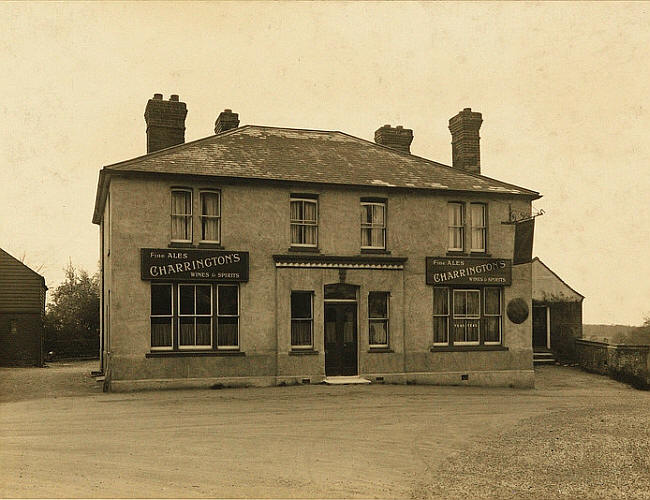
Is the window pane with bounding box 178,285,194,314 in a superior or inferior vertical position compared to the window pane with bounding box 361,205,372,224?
inferior

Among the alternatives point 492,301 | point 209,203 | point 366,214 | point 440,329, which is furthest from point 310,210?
point 492,301

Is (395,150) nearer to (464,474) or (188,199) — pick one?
(188,199)

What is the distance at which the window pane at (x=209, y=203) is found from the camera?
2331cm

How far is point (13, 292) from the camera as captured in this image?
119ft

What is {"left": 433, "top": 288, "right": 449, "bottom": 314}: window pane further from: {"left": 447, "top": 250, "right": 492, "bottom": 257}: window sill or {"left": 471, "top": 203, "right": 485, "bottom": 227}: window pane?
{"left": 471, "top": 203, "right": 485, "bottom": 227}: window pane

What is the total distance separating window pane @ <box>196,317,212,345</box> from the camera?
2283cm

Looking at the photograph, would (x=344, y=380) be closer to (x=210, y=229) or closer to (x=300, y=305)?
(x=300, y=305)

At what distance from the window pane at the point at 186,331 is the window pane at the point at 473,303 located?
9239 millimetres

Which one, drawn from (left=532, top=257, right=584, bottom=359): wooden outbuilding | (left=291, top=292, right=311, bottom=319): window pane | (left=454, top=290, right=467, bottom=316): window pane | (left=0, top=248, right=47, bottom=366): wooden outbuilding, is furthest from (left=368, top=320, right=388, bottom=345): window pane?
(left=0, top=248, right=47, bottom=366): wooden outbuilding

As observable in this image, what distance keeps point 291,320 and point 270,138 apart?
646cm

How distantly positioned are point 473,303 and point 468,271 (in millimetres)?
1158

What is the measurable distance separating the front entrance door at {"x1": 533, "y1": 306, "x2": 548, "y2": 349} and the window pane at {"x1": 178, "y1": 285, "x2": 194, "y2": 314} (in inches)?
703

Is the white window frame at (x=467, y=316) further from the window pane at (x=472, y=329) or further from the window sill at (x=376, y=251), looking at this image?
the window sill at (x=376, y=251)

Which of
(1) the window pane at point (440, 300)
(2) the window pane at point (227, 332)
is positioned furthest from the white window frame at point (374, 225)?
(2) the window pane at point (227, 332)
